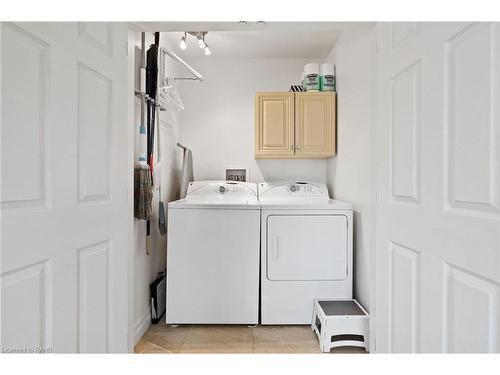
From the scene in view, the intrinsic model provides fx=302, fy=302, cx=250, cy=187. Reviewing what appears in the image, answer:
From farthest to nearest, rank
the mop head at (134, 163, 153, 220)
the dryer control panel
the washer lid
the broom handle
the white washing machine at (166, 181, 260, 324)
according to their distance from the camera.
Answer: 1. the dryer control panel
2. the washer lid
3. the white washing machine at (166, 181, 260, 324)
4. the broom handle
5. the mop head at (134, 163, 153, 220)

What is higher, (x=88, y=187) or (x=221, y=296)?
(x=88, y=187)

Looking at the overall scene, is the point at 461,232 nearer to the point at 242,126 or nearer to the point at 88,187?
the point at 88,187

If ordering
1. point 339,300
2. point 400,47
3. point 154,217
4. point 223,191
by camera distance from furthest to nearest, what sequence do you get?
point 223,191 < point 154,217 < point 339,300 < point 400,47

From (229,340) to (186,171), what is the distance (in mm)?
1531

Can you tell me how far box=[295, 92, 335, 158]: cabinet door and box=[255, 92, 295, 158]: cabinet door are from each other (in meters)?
0.07

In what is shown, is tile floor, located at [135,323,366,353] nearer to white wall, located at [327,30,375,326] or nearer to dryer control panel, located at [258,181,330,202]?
white wall, located at [327,30,375,326]

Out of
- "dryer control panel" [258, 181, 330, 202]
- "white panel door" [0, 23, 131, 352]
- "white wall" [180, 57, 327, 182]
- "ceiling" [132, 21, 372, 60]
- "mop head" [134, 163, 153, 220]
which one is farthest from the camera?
"white wall" [180, 57, 327, 182]

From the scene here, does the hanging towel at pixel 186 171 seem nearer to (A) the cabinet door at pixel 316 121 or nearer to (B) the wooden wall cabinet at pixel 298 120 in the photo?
(B) the wooden wall cabinet at pixel 298 120

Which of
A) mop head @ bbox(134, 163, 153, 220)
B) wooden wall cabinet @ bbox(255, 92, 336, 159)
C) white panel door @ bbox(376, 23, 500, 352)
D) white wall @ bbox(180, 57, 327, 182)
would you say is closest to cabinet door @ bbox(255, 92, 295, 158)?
wooden wall cabinet @ bbox(255, 92, 336, 159)

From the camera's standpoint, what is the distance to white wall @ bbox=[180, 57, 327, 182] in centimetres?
314

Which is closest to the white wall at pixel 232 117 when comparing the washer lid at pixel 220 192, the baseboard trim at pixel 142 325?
the washer lid at pixel 220 192
